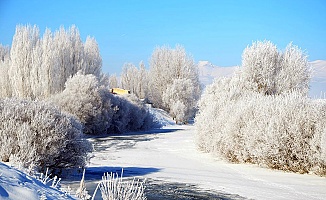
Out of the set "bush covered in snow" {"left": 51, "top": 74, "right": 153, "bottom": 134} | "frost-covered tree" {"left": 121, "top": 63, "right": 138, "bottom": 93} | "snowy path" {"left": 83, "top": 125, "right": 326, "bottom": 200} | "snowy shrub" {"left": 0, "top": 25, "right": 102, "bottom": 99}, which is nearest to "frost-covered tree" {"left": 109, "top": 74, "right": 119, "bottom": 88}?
"frost-covered tree" {"left": 121, "top": 63, "right": 138, "bottom": 93}

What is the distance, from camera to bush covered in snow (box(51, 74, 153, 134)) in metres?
28.8

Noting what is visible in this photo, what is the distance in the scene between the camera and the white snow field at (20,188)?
3.27 meters

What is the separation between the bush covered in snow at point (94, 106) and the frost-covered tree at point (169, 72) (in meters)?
20.1

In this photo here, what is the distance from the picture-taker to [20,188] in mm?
3457

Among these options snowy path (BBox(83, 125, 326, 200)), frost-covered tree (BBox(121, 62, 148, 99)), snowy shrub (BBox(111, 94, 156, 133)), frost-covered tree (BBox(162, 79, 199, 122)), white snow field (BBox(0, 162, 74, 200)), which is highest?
frost-covered tree (BBox(121, 62, 148, 99))

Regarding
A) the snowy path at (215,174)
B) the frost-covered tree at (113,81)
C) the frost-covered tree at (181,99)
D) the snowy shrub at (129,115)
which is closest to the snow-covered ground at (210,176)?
the snowy path at (215,174)

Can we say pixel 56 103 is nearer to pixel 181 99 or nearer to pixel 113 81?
pixel 181 99

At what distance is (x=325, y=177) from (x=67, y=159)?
844cm

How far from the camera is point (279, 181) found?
1148 centimetres

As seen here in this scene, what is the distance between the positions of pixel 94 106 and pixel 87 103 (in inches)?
44.7

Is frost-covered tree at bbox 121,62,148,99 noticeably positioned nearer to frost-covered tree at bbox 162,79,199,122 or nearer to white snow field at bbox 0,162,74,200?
frost-covered tree at bbox 162,79,199,122

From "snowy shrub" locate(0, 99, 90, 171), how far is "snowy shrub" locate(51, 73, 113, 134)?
16741 mm

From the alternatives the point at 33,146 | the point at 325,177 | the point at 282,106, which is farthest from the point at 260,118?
the point at 33,146

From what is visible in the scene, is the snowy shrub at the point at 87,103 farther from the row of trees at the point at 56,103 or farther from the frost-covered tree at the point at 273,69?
the frost-covered tree at the point at 273,69
